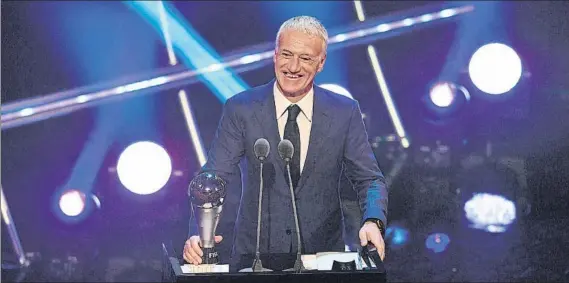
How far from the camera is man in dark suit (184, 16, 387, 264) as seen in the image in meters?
3.73

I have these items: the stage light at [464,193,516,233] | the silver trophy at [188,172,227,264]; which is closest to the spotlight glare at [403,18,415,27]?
the stage light at [464,193,516,233]

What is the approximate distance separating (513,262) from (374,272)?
3210 millimetres

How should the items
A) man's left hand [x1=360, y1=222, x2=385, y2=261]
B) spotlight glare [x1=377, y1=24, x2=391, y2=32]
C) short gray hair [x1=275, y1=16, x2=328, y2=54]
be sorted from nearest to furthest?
man's left hand [x1=360, y1=222, x2=385, y2=261] → short gray hair [x1=275, y1=16, x2=328, y2=54] → spotlight glare [x1=377, y1=24, x2=391, y2=32]

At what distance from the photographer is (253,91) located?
3895 mm

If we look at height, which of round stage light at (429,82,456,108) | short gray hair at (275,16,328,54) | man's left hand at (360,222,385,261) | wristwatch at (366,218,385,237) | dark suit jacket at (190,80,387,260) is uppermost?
round stage light at (429,82,456,108)

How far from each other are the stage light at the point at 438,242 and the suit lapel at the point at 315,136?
235 cm

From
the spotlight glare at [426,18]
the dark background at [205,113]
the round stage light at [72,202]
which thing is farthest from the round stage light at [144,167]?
the spotlight glare at [426,18]

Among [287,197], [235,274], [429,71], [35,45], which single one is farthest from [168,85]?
[235,274]

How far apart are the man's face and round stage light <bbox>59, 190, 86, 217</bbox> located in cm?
235

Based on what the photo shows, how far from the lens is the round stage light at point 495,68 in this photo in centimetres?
567

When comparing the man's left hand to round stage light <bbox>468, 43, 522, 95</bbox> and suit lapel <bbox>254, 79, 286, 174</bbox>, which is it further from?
round stage light <bbox>468, 43, 522, 95</bbox>

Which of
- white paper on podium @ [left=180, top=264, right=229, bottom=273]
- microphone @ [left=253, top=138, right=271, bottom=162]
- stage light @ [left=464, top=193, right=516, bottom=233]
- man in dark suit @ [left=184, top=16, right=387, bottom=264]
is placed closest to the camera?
white paper on podium @ [left=180, top=264, right=229, bottom=273]

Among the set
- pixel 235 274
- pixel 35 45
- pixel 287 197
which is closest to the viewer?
pixel 235 274

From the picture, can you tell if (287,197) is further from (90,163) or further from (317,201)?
(90,163)
